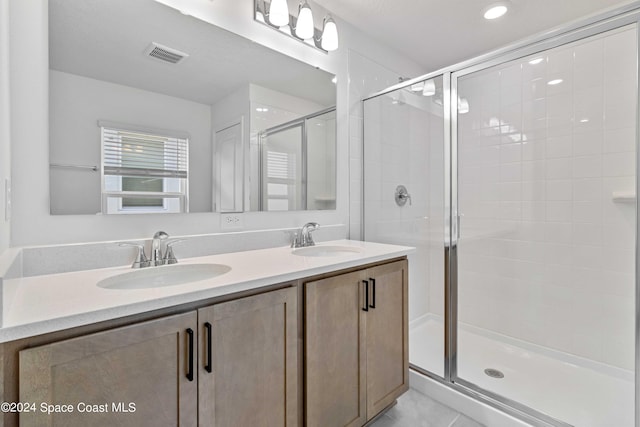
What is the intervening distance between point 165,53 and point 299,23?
0.79m

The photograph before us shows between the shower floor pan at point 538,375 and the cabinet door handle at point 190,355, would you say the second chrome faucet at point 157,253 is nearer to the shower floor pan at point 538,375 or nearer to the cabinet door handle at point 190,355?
the cabinet door handle at point 190,355

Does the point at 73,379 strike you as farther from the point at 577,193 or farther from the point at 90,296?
the point at 577,193

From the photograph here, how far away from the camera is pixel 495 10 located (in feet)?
6.36

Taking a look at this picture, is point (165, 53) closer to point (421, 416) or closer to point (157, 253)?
point (157, 253)

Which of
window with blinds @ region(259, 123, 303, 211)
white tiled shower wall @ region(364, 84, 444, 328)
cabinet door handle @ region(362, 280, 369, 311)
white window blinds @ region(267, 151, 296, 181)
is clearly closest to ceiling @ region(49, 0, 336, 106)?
window with blinds @ region(259, 123, 303, 211)

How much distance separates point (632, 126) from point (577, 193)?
0.45 m

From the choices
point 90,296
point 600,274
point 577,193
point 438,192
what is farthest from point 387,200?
point 90,296

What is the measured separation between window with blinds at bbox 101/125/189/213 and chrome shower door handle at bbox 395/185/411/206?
1494mm

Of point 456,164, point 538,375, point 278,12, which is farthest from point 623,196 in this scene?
point 278,12

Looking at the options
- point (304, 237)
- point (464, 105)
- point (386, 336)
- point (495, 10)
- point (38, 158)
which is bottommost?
point (386, 336)

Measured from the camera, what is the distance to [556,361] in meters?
2.07

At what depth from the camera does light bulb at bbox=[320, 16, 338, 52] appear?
73.7 inches

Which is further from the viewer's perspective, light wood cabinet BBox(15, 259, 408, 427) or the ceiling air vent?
the ceiling air vent

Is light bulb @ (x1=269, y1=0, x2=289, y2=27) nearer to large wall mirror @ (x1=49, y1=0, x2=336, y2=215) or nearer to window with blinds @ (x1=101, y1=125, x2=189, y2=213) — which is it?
large wall mirror @ (x1=49, y1=0, x2=336, y2=215)
